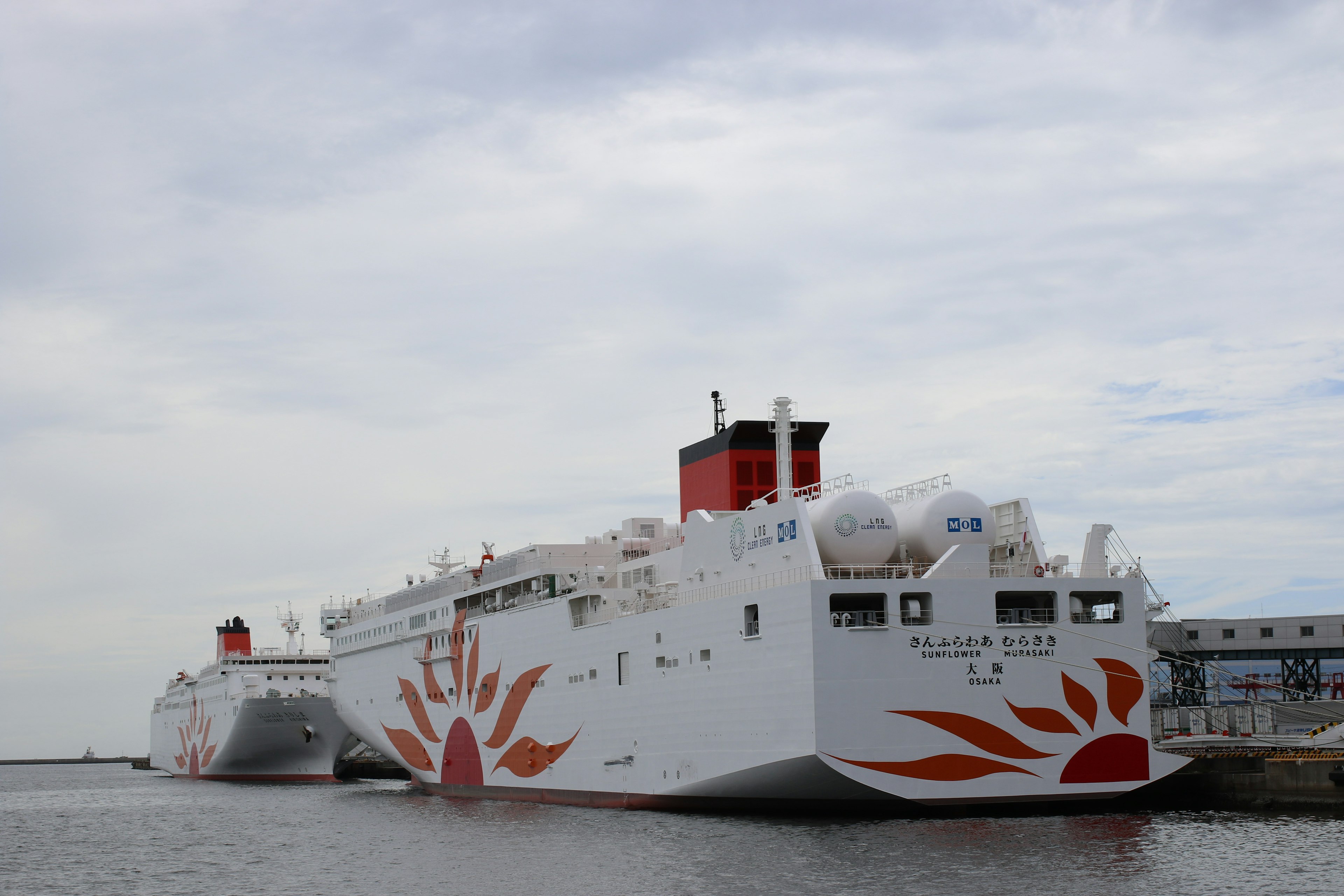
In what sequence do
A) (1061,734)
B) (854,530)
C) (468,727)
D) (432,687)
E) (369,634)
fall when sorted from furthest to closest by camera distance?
(369,634)
(432,687)
(468,727)
(854,530)
(1061,734)

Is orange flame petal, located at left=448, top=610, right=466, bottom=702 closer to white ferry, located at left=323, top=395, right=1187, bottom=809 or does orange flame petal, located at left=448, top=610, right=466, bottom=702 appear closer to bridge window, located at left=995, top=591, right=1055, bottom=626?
white ferry, located at left=323, top=395, right=1187, bottom=809

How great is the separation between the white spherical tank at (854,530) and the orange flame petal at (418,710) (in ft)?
67.4

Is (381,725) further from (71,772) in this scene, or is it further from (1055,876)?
(71,772)

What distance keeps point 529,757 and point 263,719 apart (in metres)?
29.0

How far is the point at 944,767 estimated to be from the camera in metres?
25.0

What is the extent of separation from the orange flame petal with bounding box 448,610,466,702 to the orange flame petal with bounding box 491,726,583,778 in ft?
11.3

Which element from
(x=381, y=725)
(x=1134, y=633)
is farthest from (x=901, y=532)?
(x=381, y=725)

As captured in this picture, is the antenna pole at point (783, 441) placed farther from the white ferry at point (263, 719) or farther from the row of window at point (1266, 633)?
the white ferry at point (263, 719)

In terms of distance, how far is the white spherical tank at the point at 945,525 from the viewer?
27.2m

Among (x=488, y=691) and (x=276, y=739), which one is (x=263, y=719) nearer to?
(x=276, y=739)

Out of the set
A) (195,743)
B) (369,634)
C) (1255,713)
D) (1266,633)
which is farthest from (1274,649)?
(195,743)

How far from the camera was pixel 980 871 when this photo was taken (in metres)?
20.3

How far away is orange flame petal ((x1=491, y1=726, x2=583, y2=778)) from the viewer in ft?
114

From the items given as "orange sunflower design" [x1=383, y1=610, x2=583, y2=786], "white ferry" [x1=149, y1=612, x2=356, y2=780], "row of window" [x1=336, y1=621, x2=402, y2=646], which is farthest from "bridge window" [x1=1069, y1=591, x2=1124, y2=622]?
"white ferry" [x1=149, y1=612, x2=356, y2=780]
